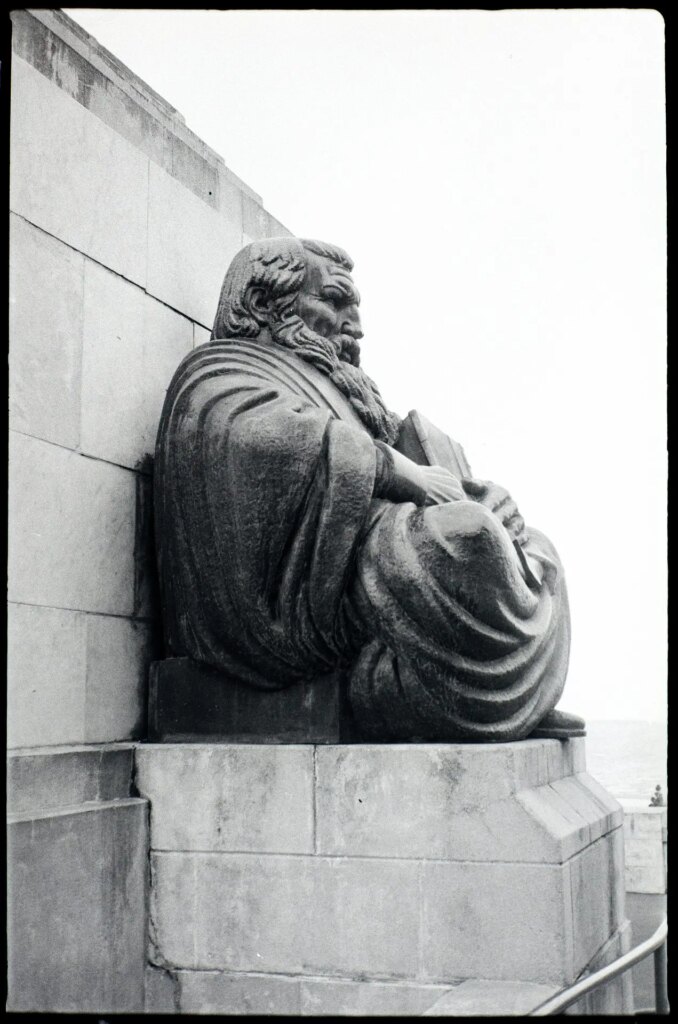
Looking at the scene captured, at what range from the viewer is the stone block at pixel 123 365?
4676mm

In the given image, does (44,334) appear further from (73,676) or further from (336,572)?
(336,572)

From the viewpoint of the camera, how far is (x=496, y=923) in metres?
3.87

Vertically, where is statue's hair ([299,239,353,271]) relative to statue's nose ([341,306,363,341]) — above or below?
above

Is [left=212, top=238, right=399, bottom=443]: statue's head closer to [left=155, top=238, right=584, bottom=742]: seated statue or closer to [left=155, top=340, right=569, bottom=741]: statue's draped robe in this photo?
[left=155, top=238, right=584, bottom=742]: seated statue

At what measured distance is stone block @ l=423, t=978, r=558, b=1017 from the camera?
11.4ft

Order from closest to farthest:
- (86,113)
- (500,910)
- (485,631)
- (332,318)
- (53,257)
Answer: (500,910), (485,631), (53,257), (86,113), (332,318)

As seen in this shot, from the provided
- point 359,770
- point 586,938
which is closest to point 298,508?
point 359,770

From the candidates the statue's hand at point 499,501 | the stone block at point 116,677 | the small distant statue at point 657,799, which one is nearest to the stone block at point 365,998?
the stone block at point 116,677

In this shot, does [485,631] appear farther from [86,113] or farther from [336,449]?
[86,113]

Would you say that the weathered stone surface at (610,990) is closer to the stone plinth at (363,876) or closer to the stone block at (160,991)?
the stone plinth at (363,876)

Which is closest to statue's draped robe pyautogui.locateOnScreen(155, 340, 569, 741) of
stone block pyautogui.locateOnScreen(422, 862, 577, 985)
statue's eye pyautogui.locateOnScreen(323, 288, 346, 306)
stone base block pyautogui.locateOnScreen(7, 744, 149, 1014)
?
stone block pyautogui.locateOnScreen(422, 862, 577, 985)

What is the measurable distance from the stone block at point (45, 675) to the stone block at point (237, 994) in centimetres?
103

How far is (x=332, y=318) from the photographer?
5090 millimetres

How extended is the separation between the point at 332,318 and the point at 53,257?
4.21ft
